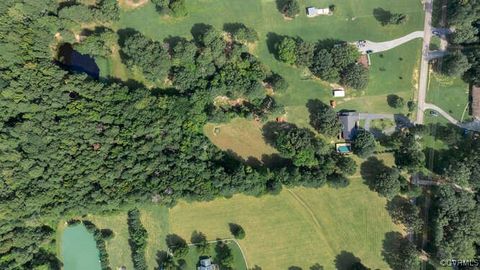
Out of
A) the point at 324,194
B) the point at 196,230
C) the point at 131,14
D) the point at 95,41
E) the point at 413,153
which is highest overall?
the point at 131,14

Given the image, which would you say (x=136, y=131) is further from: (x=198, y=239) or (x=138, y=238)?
(x=198, y=239)

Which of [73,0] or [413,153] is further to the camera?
[73,0]

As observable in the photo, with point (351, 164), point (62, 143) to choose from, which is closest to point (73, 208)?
point (62, 143)

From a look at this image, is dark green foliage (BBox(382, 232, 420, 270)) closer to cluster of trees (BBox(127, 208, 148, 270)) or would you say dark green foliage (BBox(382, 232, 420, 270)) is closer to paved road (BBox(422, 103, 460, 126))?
Answer: paved road (BBox(422, 103, 460, 126))

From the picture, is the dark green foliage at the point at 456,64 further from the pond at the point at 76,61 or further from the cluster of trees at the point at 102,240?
the cluster of trees at the point at 102,240

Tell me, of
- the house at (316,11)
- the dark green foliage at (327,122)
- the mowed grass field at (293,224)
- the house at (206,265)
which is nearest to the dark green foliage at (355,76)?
the dark green foliage at (327,122)

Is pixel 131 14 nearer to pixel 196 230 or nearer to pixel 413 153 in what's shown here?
pixel 196 230
